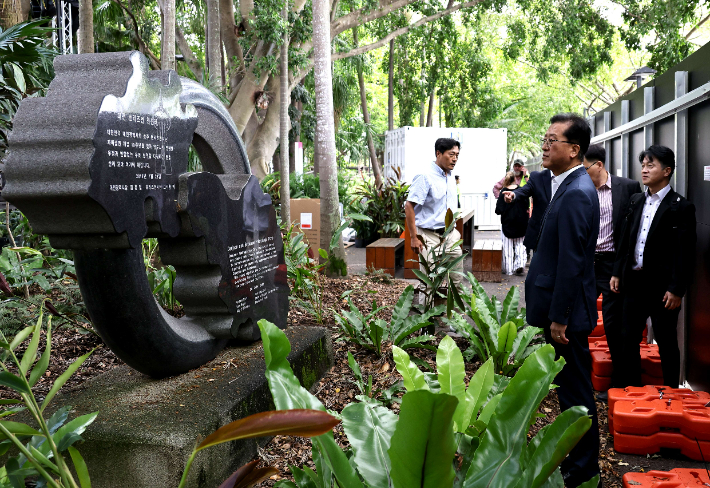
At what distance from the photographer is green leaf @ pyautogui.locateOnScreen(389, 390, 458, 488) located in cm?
145

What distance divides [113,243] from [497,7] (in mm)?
12924

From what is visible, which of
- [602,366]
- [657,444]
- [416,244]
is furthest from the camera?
[416,244]

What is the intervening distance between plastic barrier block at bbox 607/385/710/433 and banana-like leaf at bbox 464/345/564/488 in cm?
254

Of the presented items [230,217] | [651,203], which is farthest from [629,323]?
[230,217]

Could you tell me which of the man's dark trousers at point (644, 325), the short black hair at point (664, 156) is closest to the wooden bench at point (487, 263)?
the man's dark trousers at point (644, 325)

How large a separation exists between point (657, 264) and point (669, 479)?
1.92 meters

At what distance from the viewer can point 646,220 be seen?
15.3 feet

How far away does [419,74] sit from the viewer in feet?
69.4

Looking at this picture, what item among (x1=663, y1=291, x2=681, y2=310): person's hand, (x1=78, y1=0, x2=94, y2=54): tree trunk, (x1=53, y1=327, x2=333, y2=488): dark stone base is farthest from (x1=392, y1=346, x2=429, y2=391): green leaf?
(x1=78, y1=0, x2=94, y2=54): tree trunk

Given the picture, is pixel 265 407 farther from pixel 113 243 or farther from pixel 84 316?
pixel 84 316

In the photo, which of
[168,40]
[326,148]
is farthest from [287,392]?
[326,148]

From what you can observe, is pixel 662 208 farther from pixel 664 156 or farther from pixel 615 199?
pixel 615 199

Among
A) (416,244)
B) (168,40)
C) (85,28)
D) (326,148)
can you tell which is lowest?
(416,244)

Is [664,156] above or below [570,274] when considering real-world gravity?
above
